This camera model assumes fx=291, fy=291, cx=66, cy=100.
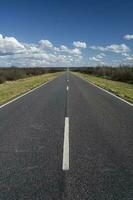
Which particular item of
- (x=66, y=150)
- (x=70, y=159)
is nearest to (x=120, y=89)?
(x=66, y=150)

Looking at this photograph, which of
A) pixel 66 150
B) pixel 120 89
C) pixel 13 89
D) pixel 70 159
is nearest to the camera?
pixel 70 159

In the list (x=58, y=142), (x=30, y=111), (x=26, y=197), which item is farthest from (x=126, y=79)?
(x=26, y=197)

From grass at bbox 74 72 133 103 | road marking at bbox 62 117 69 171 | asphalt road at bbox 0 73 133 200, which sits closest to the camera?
asphalt road at bbox 0 73 133 200

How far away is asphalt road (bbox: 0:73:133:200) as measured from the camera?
4.27 metres

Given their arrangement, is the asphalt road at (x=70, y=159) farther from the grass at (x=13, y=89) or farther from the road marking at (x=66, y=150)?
the grass at (x=13, y=89)

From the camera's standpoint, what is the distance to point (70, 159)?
578 cm

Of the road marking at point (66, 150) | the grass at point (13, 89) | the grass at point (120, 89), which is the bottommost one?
the grass at point (13, 89)

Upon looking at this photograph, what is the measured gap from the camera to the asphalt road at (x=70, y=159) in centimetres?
427

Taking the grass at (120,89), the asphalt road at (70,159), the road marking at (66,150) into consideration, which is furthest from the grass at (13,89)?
the road marking at (66,150)

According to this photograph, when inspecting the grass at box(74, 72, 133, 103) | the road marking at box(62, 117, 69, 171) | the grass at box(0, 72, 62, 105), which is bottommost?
the grass at box(0, 72, 62, 105)

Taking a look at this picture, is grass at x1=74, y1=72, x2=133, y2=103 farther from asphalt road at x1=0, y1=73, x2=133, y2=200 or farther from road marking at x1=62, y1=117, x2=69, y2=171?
road marking at x1=62, y1=117, x2=69, y2=171

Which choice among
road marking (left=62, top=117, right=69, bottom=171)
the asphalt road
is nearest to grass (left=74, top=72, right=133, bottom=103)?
the asphalt road

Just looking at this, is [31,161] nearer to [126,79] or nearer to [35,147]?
[35,147]

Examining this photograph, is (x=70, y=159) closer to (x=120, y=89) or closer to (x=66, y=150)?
(x=66, y=150)
